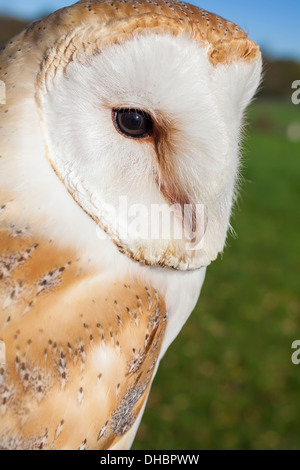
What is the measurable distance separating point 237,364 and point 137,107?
2.36 m

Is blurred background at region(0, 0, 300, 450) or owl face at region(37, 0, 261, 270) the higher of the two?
owl face at region(37, 0, 261, 270)

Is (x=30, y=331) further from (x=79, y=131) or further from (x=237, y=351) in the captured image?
(x=237, y=351)

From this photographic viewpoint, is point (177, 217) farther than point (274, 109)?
No

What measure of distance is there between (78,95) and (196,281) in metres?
0.37

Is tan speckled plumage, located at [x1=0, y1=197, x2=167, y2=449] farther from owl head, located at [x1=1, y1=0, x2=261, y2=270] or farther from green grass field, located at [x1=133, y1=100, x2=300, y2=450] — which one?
green grass field, located at [x1=133, y1=100, x2=300, y2=450]

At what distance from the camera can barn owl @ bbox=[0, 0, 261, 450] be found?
2.16 ft

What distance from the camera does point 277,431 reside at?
7.65 feet

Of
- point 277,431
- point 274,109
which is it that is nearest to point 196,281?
point 277,431

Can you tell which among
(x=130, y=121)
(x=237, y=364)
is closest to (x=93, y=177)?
(x=130, y=121)

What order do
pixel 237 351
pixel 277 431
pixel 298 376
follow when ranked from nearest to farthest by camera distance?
pixel 277 431 → pixel 298 376 → pixel 237 351

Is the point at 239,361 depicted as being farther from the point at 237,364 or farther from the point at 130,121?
the point at 130,121

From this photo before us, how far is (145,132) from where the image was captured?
702 mm

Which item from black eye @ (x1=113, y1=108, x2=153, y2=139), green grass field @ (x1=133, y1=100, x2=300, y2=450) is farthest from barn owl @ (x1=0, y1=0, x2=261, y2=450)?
green grass field @ (x1=133, y1=100, x2=300, y2=450)

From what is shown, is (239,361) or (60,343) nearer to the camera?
(60,343)
